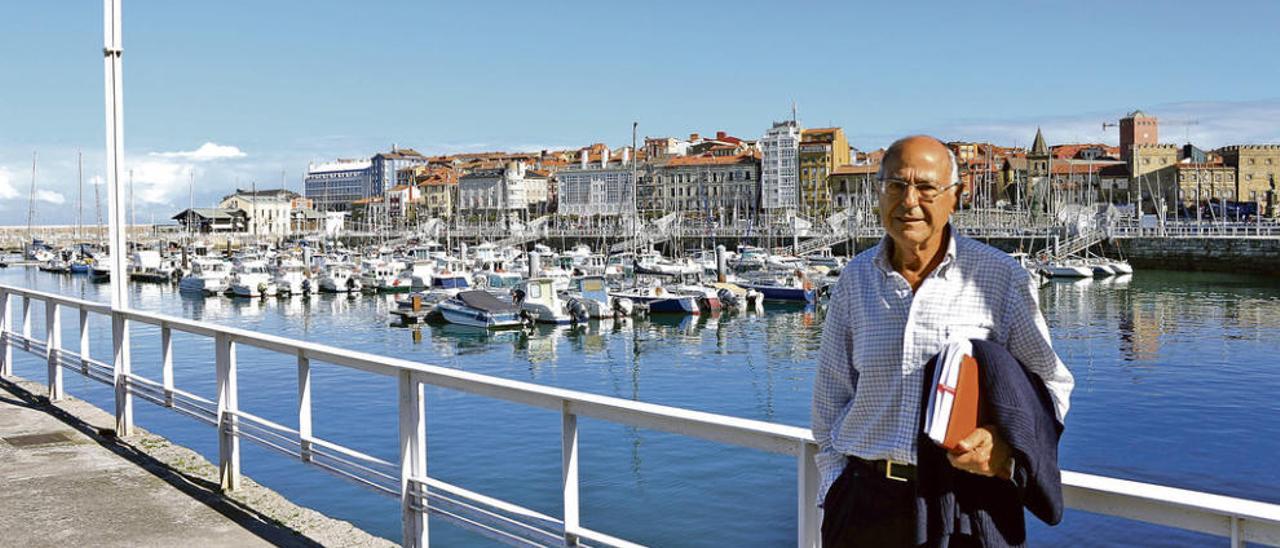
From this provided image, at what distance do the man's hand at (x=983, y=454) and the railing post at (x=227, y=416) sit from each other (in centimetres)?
519

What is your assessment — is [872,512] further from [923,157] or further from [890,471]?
[923,157]

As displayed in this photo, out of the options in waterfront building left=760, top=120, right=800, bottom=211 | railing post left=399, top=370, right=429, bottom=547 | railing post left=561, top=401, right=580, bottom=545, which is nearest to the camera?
railing post left=561, top=401, right=580, bottom=545

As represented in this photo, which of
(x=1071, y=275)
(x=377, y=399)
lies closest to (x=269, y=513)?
(x=377, y=399)

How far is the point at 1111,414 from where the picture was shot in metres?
21.5

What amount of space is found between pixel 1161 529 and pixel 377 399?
46.1 feet

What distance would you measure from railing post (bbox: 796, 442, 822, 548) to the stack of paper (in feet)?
2.94

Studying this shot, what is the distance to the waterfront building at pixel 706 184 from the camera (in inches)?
5679

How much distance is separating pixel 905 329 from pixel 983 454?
33 centimetres

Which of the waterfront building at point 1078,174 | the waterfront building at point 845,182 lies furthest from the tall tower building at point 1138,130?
the waterfront building at point 845,182

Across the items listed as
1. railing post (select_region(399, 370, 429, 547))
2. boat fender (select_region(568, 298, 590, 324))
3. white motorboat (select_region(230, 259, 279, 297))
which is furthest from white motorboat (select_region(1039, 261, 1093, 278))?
railing post (select_region(399, 370, 429, 547))

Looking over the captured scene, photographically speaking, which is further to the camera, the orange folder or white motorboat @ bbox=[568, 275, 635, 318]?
white motorboat @ bbox=[568, 275, 635, 318]

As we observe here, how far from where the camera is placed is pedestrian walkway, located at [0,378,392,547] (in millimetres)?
5574

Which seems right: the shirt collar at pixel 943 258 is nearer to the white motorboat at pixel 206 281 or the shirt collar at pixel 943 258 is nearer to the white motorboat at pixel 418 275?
the white motorboat at pixel 418 275

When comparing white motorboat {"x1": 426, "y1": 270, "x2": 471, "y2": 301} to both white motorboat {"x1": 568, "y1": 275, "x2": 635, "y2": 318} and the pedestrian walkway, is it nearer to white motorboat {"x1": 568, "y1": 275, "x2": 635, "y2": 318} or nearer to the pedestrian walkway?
white motorboat {"x1": 568, "y1": 275, "x2": 635, "y2": 318}
